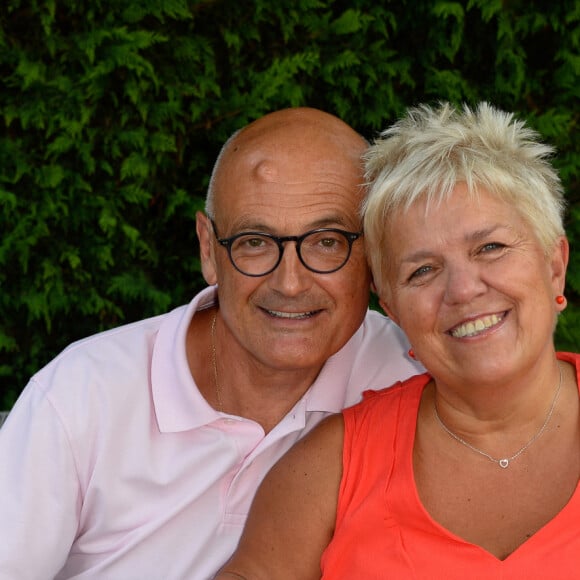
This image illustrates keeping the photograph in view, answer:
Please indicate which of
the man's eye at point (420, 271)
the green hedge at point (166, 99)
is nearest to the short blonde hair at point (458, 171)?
the man's eye at point (420, 271)

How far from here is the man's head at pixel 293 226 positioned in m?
2.43

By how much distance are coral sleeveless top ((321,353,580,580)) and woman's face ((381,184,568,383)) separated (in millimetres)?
277

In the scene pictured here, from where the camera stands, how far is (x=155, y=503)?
98.7 inches

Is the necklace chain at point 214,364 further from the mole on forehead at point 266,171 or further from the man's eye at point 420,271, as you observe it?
the man's eye at point 420,271

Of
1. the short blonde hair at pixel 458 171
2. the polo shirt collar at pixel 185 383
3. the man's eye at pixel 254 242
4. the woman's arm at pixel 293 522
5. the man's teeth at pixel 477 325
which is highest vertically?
the short blonde hair at pixel 458 171

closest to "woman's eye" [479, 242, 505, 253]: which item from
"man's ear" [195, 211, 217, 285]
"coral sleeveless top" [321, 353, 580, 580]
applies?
"coral sleeveless top" [321, 353, 580, 580]

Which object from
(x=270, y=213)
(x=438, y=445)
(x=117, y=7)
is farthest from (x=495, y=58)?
(x=438, y=445)

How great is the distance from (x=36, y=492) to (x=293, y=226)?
102 centimetres

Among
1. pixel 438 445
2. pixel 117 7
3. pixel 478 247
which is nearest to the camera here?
pixel 478 247

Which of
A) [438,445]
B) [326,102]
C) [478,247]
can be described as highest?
[326,102]

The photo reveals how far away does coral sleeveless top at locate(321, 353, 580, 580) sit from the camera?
1969 mm

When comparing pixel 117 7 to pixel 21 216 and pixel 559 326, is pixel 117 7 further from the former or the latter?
pixel 559 326

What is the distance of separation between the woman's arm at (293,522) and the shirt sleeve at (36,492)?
52cm

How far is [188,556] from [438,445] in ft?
2.62
